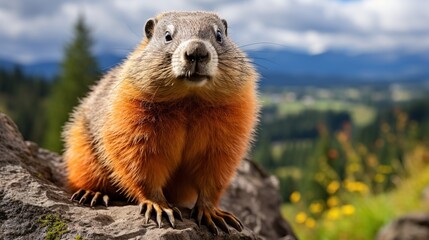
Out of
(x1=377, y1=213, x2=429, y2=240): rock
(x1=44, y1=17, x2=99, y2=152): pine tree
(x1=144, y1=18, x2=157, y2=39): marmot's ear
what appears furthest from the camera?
(x1=44, y1=17, x2=99, y2=152): pine tree

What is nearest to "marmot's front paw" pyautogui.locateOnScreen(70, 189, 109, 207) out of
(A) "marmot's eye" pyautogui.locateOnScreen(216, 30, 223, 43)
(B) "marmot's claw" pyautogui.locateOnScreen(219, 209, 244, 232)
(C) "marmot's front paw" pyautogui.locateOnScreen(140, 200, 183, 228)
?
(C) "marmot's front paw" pyautogui.locateOnScreen(140, 200, 183, 228)

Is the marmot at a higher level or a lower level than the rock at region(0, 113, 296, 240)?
higher

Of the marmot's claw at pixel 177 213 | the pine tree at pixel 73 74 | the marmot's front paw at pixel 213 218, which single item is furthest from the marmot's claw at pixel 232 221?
the pine tree at pixel 73 74

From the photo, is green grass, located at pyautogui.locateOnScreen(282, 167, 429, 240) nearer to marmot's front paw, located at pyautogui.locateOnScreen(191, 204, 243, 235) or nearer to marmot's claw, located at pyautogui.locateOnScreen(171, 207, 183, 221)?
marmot's front paw, located at pyautogui.locateOnScreen(191, 204, 243, 235)

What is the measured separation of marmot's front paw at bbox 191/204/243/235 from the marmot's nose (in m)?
1.55

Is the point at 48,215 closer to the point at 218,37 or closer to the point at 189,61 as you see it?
the point at 189,61

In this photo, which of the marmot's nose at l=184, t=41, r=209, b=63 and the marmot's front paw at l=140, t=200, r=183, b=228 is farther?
the marmot's front paw at l=140, t=200, r=183, b=228

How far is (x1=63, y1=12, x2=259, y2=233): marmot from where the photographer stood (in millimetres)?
4977

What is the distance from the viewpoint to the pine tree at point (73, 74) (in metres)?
49.0

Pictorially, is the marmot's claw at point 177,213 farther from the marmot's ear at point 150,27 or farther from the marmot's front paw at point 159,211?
the marmot's ear at point 150,27

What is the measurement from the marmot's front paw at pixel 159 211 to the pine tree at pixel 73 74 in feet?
142

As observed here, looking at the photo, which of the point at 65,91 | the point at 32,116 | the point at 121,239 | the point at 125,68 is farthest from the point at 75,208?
the point at 32,116

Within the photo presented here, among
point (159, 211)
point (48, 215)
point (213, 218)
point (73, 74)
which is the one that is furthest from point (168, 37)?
point (73, 74)

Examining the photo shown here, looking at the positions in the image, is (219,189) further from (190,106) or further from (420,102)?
(420,102)
